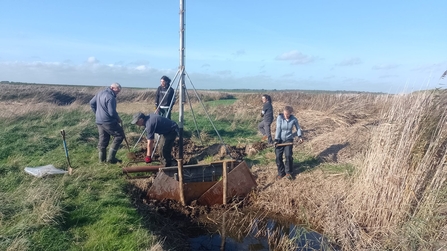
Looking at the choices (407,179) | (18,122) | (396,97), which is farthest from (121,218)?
(18,122)

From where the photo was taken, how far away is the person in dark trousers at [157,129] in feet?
21.4

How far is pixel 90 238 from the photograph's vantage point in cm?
403

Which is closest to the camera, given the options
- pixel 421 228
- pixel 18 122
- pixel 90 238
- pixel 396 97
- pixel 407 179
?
pixel 90 238

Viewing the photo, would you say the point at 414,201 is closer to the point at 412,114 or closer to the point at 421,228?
the point at 421,228

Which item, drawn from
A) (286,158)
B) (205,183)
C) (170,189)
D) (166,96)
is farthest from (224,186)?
(166,96)

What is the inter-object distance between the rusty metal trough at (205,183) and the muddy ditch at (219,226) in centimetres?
14

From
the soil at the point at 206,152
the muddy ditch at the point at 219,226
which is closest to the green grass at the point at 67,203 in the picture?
the muddy ditch at the point at 219,226

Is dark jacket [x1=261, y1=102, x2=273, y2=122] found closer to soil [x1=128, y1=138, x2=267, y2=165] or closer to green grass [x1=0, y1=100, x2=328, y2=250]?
soil [x1=128, y1=138, x2=267, y2=165]

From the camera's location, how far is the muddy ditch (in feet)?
16.5

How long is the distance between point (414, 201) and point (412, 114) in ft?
4.08

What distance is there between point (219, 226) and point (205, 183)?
3.09 feet

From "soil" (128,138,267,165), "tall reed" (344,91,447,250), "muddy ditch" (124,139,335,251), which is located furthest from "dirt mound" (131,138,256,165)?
"tall reed" (344,91,447,250)

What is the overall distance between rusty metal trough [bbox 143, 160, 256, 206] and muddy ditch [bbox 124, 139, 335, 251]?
0.14 m

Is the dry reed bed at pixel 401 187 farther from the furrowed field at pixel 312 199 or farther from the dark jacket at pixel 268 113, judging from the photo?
the dark jacket at pixel 268 113
